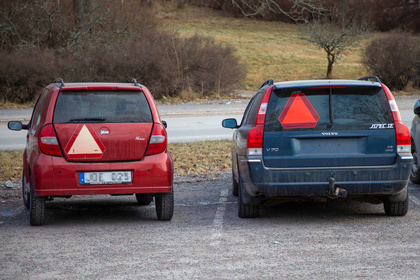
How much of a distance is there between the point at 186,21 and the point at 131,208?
195 feet

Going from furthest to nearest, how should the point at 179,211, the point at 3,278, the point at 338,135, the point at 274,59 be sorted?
the point at 274,59
the point at 179,211
the point at 338,135
the point at 3,278

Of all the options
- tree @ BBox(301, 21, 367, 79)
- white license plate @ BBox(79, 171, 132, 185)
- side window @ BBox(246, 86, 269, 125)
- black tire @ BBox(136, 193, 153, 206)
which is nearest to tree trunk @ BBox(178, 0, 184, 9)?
tree @ BBox(301, 21, 367, 79)

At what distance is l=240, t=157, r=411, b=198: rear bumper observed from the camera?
262 inches

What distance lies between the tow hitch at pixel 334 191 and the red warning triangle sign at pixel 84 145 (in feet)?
8.02

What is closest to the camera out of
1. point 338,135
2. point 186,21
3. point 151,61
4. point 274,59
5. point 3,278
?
point 3,278

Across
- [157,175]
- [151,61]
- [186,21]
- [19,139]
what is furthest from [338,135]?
[186,21]

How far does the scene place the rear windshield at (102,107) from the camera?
22.9 feet

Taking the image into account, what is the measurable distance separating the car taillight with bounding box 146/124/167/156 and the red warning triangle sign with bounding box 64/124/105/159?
1.72ft

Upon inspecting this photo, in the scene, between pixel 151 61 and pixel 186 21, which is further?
pixel 186 21

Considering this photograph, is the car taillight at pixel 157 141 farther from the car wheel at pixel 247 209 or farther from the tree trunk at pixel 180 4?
the tree trunk at pixel 180 4

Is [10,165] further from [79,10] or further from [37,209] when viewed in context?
[79,10]

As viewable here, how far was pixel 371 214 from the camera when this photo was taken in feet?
24.5

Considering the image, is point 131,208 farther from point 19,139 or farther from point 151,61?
point 151,61

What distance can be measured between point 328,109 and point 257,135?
810 millimetres
